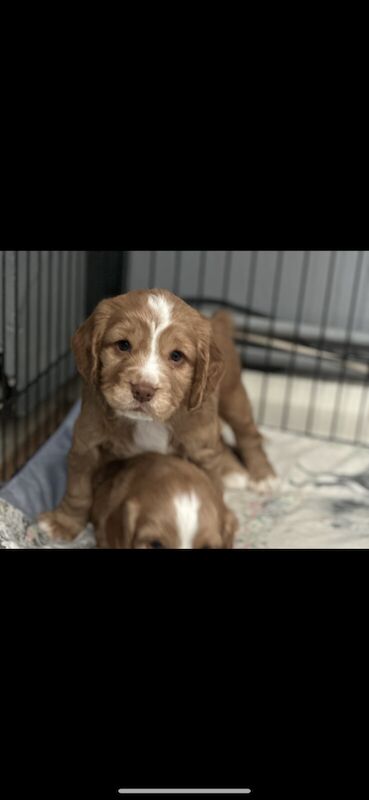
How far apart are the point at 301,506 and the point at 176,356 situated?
1210mm

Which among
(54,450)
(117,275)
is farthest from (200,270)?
(54,450)

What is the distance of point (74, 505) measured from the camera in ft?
7.88

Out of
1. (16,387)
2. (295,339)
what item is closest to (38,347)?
(16,387)

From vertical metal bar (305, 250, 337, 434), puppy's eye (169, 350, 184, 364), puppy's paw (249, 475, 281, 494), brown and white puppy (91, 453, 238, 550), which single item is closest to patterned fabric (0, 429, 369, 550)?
puppy's paw (249, 475, 281, 494)

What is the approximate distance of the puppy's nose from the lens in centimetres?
172

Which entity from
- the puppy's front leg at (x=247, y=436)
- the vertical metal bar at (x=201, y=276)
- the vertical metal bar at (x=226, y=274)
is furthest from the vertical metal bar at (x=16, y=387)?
the vertical metal bar at (x=226, y=274)

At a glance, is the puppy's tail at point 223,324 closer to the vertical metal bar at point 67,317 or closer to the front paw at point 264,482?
the front paw at point 264,482

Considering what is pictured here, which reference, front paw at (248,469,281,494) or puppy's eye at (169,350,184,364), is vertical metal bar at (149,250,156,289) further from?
puppy's eye at (169,350,184,364)

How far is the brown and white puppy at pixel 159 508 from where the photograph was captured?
2049mm

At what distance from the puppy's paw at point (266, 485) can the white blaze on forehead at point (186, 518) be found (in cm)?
90

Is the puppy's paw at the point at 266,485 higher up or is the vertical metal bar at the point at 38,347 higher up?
the vertical metal bar at the point at 38,347
